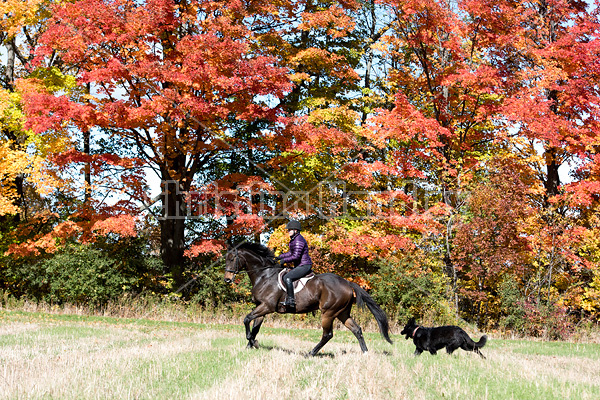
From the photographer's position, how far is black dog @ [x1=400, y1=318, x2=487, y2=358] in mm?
10805

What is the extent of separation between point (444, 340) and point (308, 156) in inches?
543

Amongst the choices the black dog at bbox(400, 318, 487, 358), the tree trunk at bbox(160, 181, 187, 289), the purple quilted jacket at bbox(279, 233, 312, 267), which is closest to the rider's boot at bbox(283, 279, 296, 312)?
the purple quilted jacket at bbox(279, 233, 312, 267)

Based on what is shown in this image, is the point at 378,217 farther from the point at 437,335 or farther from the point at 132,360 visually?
the point at 132,360

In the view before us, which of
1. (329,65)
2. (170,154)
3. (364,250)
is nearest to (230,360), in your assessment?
(364,250)

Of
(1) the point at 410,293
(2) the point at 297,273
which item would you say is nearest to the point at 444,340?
(2) the point at 297,273

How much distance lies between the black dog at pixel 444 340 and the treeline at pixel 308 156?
8.46 metres

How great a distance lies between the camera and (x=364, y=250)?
2091 cm

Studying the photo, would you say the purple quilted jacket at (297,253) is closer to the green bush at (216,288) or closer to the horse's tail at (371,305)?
the horse's tail at (371,305)

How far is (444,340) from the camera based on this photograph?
35.7 ft

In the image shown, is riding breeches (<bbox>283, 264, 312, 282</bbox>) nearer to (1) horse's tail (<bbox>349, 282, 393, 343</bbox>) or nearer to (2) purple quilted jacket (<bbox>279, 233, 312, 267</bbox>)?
(2) purple quilted jacket (<bbox>279, 233, 312, 267</bbox>)

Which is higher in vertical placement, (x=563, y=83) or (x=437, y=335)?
(x=563, y=83)

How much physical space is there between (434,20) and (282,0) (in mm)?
7317

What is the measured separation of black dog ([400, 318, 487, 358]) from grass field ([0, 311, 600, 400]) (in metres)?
0.33

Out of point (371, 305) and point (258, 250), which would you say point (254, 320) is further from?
point (371, 305)
